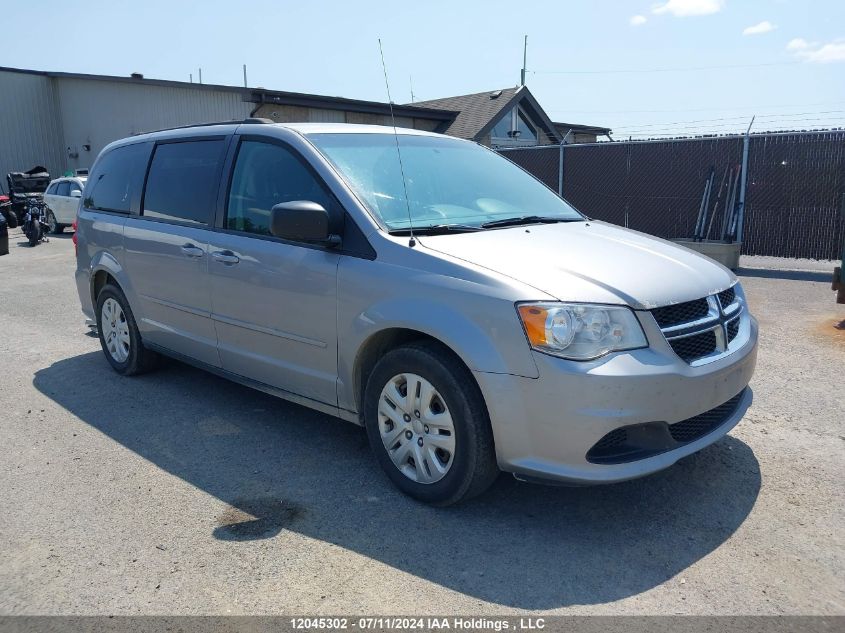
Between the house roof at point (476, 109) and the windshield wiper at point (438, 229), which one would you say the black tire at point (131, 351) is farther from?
the house roof at point (476, 109)

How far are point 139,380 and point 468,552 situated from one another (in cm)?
371

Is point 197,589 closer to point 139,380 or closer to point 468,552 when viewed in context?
point 468,552

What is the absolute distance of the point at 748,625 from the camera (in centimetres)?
258

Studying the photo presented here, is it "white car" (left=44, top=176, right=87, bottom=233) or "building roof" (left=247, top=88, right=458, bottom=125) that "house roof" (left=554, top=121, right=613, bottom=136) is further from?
"white car" (left=44, top=176, right=87, bottom=233)

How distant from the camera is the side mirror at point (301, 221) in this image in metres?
3.63

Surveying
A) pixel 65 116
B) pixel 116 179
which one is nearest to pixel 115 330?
pixel 116 179

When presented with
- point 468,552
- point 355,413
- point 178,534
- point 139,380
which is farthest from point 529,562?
point 139,380

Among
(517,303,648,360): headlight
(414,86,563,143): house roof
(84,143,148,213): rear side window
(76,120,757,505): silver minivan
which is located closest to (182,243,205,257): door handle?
(76,120,757,505): silver minivan

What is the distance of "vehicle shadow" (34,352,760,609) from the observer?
2.95 m

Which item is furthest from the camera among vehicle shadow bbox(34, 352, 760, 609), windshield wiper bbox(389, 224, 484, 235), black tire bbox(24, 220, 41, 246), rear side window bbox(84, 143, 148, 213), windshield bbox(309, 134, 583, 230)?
black tire bbox(24, 220, 41, 246)

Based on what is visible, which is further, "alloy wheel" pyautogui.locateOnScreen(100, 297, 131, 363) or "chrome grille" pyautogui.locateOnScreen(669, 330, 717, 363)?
"alloy wheel" pyautogui.locateOnScreen(100, 297, 131, 363)

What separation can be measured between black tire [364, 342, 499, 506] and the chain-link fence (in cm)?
1018

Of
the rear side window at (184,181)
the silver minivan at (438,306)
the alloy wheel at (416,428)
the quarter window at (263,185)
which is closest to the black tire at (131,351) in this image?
the silver minivan at (438,306)

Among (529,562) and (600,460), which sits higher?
(600,460)
